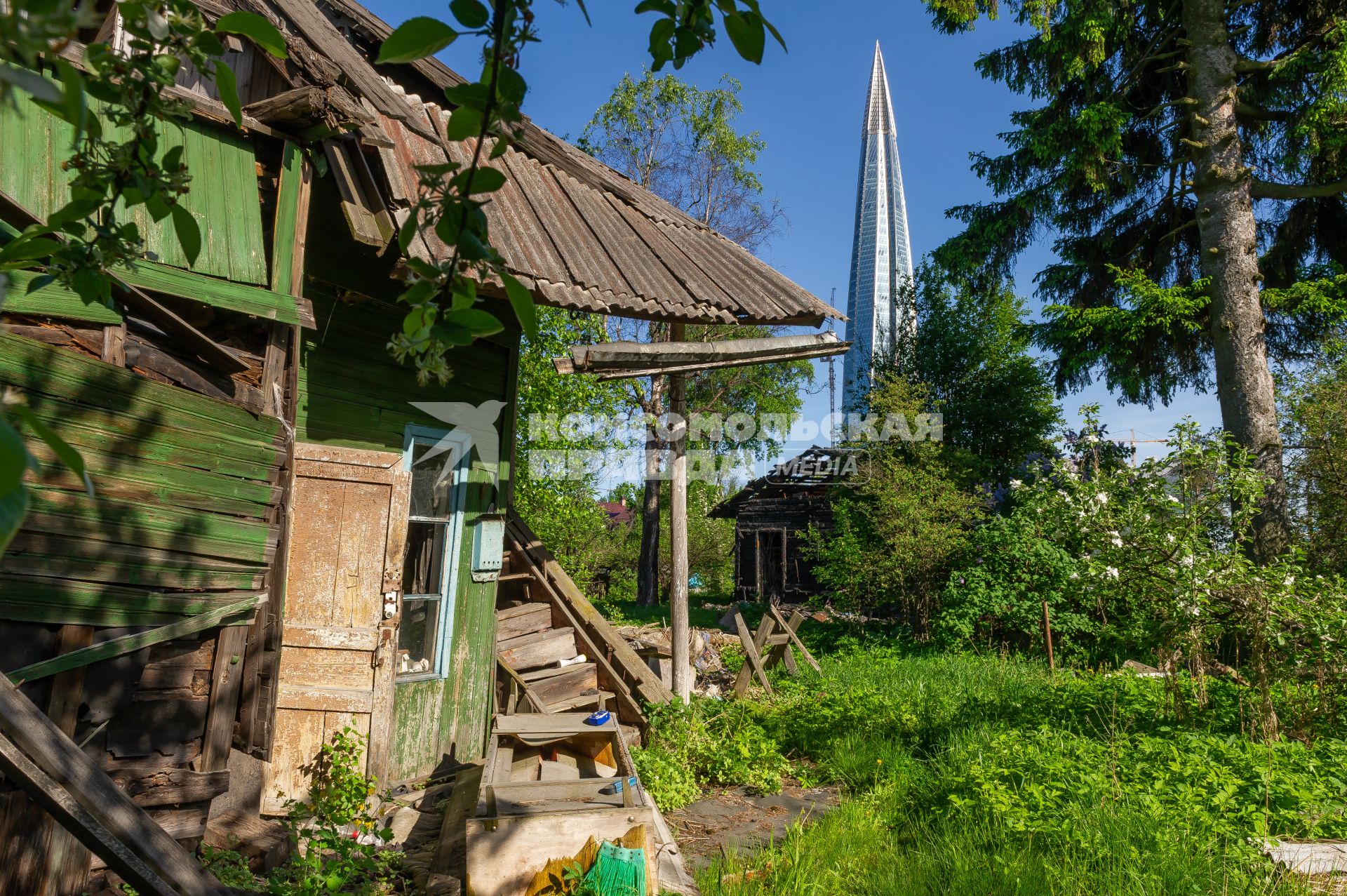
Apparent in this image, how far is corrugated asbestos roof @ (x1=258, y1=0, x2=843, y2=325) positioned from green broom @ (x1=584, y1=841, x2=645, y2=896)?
11.3 ft

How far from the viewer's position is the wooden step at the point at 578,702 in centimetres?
673

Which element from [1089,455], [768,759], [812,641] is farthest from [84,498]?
[1089,455]

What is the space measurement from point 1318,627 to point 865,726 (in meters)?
3.40

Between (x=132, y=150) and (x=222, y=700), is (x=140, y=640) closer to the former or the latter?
(x=222, y=700)

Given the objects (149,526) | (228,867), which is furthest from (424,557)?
(149,526)

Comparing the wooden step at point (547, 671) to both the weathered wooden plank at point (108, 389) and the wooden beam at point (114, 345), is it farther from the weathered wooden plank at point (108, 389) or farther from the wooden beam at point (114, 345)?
the wooden beam at point (114, 345)

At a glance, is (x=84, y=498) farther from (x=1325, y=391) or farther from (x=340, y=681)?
(x=1325, y=391)

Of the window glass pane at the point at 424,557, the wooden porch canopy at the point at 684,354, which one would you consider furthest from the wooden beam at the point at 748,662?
the window glass pane at the point at 424,557

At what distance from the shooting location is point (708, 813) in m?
5.83

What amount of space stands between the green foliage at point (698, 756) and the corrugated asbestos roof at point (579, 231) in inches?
129

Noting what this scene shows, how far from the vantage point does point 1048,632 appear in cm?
1155

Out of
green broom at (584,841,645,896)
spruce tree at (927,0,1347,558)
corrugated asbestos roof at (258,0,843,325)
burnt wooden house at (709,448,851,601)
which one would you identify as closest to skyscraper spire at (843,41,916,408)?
burnt wooden house at (709,448,851,601)

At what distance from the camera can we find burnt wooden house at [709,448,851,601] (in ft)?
78.2

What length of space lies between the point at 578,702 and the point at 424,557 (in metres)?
1.72
